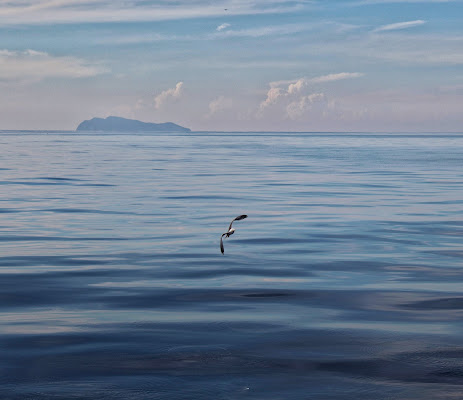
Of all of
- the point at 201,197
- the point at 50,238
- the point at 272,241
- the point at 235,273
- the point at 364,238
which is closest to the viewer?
the point at 235,273

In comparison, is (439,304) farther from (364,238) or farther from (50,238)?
(50,238)

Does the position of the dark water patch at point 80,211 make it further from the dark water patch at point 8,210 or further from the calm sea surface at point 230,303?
the dark water patch at point 8,210

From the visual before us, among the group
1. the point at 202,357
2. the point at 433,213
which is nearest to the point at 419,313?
the point at 202,357

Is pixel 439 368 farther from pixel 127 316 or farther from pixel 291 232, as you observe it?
pixel 291 232

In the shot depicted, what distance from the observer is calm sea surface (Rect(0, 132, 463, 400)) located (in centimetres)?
700

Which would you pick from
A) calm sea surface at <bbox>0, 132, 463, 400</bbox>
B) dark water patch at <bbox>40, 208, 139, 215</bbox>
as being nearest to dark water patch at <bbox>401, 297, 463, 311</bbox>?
calm sea surface at <bbox>0, 132, 463, 400</bbox>

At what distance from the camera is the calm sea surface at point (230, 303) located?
7000mm

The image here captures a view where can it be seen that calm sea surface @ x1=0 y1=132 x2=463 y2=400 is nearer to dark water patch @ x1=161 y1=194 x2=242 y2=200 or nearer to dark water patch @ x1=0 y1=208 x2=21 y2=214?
dark water patch @ x1=0 y1=208 x2=21 y2=214

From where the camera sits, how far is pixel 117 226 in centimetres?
1902

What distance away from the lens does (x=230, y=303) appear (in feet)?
34.2

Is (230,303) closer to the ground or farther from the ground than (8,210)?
closer to the ground

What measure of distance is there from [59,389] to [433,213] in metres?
17.4

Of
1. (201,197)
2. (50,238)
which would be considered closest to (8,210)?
(50,238)

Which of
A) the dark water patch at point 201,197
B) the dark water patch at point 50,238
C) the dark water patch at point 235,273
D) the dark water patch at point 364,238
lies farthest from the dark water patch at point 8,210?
the dark water patch at point 235,273
